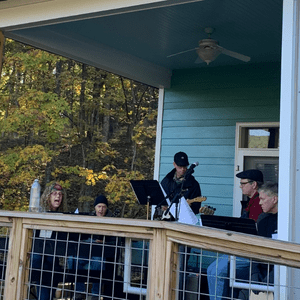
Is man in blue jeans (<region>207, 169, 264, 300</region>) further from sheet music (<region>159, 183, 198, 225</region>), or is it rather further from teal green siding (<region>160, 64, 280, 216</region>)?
teal green siding (<region>160, 64, 280, 216</region>)

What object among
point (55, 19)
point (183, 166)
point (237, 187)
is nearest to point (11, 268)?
point (55, 19)

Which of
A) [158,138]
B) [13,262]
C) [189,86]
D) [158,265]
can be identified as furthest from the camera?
[158,138]

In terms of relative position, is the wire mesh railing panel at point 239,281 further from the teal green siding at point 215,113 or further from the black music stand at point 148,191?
the teal green siding at point 215,113

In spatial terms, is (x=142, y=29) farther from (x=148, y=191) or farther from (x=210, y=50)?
(x=148, y=191)

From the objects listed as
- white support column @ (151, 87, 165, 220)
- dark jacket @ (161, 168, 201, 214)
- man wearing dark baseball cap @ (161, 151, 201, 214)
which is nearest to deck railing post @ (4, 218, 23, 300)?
dark jacket @ (161, 168, 201, 214)

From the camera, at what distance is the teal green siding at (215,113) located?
8.24 meters

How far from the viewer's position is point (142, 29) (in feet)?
22.8

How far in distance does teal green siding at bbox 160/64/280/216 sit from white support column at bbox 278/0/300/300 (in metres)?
4.07

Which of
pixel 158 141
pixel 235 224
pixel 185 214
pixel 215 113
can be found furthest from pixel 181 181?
pixel 235 224

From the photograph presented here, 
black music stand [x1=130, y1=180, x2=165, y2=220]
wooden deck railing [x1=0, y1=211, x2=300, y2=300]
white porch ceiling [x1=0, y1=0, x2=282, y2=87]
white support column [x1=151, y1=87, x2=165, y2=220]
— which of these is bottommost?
wooden deck railing [x1=0, y1=211, x2=300, y2=300]

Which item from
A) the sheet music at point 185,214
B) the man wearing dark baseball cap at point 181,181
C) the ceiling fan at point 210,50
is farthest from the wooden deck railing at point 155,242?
the ceiling fan at point 210,50

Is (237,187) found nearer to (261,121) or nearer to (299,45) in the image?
(261,121)

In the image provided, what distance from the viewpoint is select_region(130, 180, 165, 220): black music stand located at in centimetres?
595

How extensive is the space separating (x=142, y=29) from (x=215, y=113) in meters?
2.29
